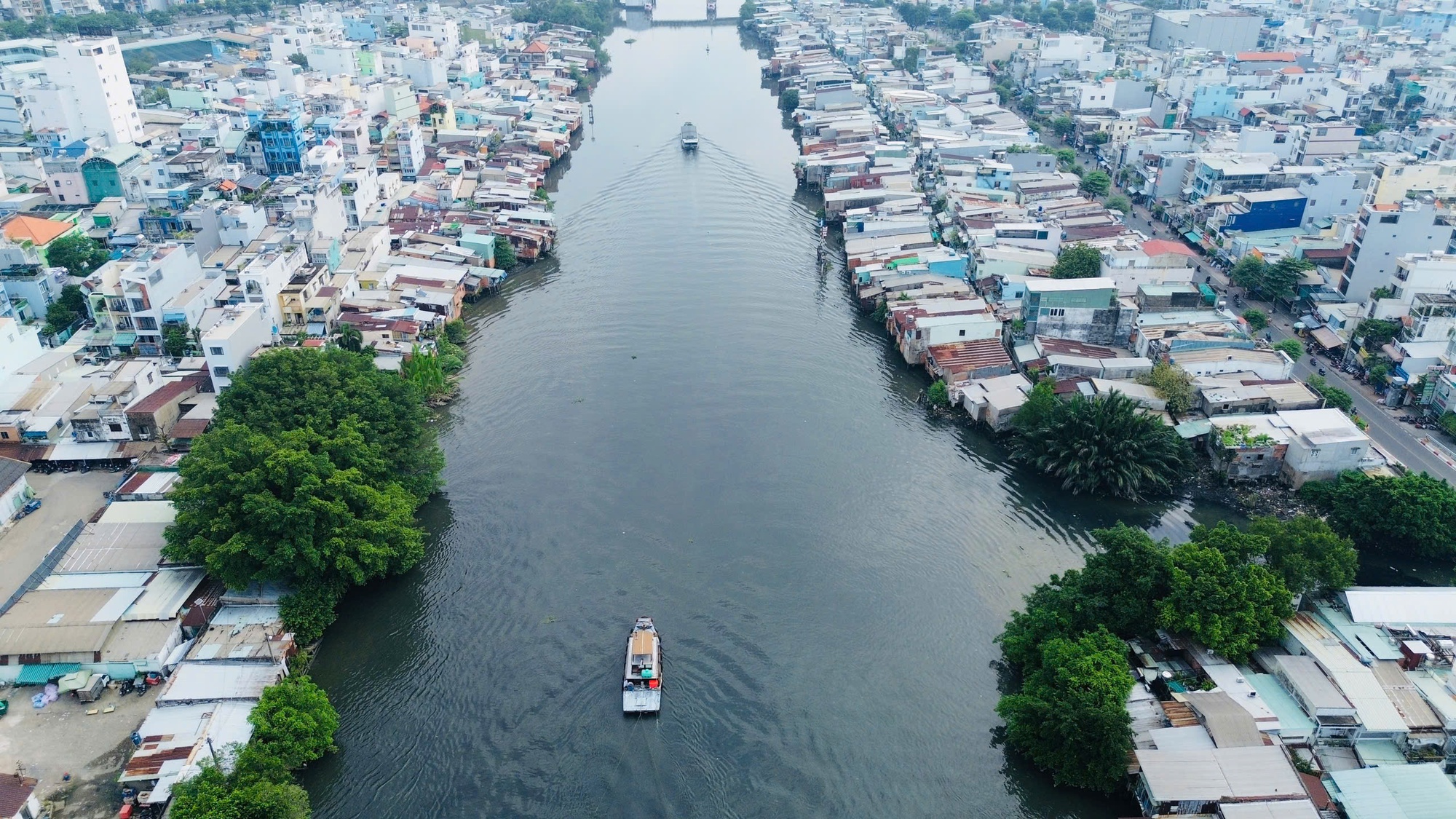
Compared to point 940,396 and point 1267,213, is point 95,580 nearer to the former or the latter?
point 940,396

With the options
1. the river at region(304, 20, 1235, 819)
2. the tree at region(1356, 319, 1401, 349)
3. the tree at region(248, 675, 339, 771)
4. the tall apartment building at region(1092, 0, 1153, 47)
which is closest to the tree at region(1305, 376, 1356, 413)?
the tree at region(1356, 319, 1401, 349)

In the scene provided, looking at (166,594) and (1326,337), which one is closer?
(166,594)

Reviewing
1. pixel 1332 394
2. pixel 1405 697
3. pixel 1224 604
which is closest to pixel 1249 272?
pixel 1332 394

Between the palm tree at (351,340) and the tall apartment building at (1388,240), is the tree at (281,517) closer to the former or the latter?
the palm tree at (351,340)

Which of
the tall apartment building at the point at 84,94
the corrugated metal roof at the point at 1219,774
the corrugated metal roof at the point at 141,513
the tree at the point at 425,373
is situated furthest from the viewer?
the tall apartment building at the point at 84,94

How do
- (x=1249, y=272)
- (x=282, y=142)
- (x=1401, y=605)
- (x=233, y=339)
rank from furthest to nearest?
(x=282, y=142) < (x=1249, y=272) < (x=233, y=339) < (x=1401, y=605)

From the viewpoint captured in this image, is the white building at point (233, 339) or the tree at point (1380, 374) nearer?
the white building at point (233, 339)

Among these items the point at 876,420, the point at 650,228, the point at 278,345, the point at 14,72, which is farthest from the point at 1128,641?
the point at 14,72

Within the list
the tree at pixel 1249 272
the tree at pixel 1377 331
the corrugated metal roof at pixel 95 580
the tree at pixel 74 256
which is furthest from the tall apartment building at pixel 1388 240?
the tree at pixel 74 256
